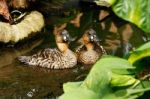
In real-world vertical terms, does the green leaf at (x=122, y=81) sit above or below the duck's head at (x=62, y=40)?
above

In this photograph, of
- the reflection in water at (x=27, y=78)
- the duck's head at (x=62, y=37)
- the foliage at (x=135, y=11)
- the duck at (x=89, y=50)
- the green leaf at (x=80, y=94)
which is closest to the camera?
the green leaf at (x=80, y=94)

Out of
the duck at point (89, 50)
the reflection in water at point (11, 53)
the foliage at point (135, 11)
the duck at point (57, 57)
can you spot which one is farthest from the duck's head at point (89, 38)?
the foliage at point (135, 11)

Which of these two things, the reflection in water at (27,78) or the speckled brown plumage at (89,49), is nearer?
the reflection in water at (27,78)

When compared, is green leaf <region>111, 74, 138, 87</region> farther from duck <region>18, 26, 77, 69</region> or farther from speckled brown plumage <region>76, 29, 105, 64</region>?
speckled brown plumage <region>76, 29, 105, 64</region>

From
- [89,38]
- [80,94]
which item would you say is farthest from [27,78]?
[80,94]

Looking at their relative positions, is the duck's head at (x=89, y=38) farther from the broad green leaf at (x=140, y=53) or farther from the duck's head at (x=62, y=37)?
the broad green leaf at (x=140, y=53)

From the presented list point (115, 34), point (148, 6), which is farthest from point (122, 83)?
point (115, 34)

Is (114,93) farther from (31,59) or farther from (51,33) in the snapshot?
(51,33)
